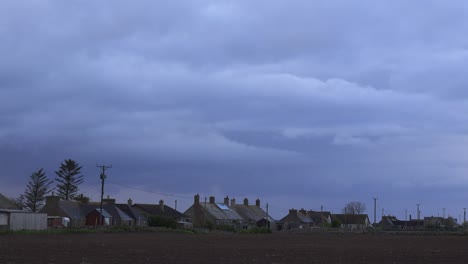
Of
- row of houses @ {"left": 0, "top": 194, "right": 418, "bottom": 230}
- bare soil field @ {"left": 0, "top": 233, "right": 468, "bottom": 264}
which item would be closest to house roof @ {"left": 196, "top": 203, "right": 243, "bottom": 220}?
row of houses @ {"left": 0, "top": 194, "right": 418, "bottom": 230}

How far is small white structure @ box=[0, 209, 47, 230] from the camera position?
266 ft

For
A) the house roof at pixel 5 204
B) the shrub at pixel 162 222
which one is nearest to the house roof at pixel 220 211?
the shrub at pixel 162 222

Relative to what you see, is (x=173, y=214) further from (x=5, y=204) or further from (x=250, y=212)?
(x=5, y=204)

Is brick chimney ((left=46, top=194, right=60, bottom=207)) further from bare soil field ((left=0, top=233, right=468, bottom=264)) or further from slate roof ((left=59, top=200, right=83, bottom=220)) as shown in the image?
bare soil field ((left=0, top=233, right=468, bottom=264))

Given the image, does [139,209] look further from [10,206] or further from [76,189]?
[10,206]

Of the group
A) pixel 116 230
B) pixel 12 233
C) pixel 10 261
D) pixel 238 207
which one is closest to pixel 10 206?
pixel 116 230

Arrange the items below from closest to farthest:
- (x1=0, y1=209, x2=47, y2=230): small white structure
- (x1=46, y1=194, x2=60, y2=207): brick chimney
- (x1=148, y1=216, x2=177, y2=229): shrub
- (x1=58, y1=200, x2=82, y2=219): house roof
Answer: (x1=0, y1=209, x2=47, y2=230): small white structure, (x1=46, y1=194, x2=60, y2=207): brick chimney, (x1=58, y1=200, x2=82, y2=219): house roof, (x1=148, y1=216, x2=177, y2=229): shrub

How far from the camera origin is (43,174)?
154m

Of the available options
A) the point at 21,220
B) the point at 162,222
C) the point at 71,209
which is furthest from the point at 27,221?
the point at 162,222

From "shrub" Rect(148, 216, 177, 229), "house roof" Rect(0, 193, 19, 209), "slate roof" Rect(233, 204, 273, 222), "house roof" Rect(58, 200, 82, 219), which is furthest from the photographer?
"slate roof" Rect(233, 204, 273, 222)

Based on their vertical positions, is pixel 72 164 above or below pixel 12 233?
above

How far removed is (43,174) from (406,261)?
433ft

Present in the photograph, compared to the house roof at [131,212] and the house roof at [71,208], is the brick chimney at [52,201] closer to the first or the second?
the house roof at [71,208]

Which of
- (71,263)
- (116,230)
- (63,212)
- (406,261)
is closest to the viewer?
(71,263)
